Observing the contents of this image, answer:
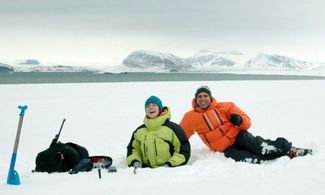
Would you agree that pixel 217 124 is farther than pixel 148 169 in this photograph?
Yes

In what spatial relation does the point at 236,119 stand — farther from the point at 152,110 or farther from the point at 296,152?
the point at 152,110

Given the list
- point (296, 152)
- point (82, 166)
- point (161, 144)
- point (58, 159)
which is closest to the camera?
point (82, 166)

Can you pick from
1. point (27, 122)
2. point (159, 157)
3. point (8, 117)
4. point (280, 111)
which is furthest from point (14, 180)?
point (280, 111)

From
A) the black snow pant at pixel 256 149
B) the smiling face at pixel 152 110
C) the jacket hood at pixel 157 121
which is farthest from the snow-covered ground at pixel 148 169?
the smiling face at pixel 152 110

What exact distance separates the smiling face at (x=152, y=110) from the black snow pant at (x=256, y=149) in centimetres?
131

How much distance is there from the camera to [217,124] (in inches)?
257

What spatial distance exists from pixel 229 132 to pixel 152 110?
1374 millimetres

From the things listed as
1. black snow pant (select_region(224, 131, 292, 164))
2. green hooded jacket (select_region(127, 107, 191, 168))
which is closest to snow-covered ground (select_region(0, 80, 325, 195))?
black snow pant (select_region(224, 131, 292, 164))

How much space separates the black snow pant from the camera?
19.9 ft

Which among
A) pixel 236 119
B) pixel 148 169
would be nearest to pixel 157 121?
pixel 148 169

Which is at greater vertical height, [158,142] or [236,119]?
[236,119]

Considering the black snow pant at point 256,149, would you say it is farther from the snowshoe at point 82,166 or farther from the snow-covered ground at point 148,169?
the snowshoe at point 82,166

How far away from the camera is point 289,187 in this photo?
4.09m

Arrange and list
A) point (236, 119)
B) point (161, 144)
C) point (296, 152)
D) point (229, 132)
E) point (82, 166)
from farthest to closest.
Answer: point (229, 132) < point (236, 119) < point (296, 152) < point (161, 144) < point (82, 166)
